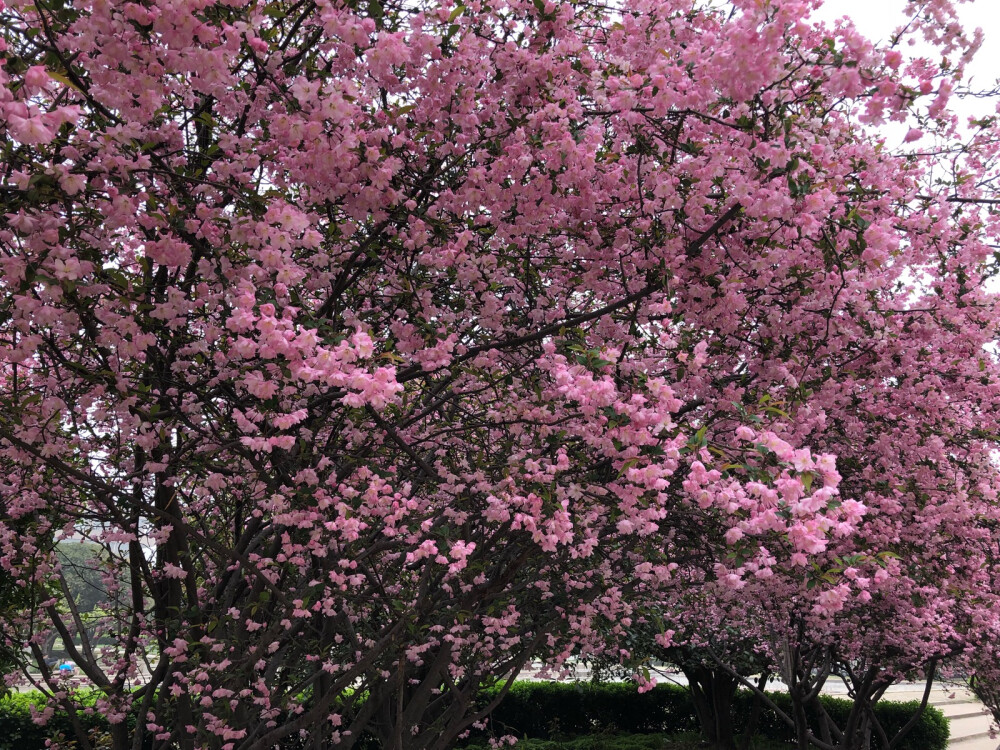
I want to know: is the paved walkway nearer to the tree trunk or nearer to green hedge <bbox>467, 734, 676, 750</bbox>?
the tree trunk

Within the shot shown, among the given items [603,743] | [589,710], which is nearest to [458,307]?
[603,743]

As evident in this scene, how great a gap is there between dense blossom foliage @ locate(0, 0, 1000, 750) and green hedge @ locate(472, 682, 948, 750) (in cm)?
1190

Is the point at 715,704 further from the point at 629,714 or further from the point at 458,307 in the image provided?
the point at 458,307

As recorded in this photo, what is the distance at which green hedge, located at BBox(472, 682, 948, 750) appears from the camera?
17109mm

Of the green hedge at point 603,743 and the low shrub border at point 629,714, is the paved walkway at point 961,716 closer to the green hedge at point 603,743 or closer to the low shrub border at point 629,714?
the low shrub border at point 629,714

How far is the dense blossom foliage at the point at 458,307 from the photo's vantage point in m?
3.41

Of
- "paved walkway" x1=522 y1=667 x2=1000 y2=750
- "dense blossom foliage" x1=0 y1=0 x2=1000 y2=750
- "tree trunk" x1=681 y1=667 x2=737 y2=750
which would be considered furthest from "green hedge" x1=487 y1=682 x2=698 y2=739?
"dense blossom foliage" x1=0 y1=0 x2=1000 y2=750

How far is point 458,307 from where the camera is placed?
→ 5008 millimetres

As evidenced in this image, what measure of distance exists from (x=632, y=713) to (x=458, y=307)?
54.8 feet

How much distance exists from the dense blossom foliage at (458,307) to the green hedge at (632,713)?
39.0 ft

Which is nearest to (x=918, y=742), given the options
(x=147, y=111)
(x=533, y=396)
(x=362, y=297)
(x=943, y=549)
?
(x=943, y=549)

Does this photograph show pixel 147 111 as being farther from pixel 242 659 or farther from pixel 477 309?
pixel 242 659

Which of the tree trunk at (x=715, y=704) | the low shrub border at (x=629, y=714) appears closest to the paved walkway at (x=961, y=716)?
the low shrub border at (x=629, y=714)

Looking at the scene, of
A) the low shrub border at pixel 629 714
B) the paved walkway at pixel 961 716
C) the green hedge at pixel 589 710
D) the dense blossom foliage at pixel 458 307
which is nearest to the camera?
the dense blossom foliage at pixel 458 307
